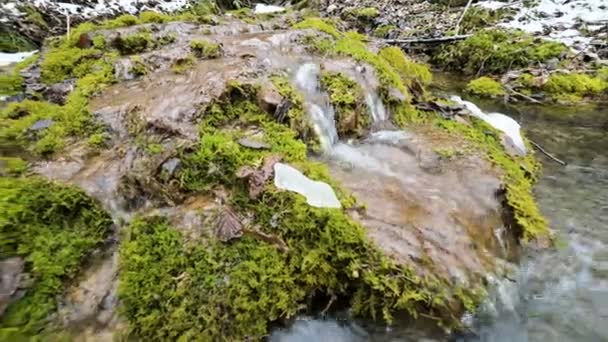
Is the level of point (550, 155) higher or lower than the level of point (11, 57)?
lower

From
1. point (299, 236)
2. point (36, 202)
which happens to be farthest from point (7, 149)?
point (299, 236)

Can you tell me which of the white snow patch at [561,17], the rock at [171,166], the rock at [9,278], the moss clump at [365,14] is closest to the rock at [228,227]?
the rock at [171,166]

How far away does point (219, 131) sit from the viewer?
10.5 ft

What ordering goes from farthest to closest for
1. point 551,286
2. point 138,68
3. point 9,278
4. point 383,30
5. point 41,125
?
point 383,30
point 138,68
point 41,125
point 551,286
point 9,278

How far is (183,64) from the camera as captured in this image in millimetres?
4309

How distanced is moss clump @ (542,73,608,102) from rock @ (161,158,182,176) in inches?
257

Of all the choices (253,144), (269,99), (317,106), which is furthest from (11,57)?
(253,144)

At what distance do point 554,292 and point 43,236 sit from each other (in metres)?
2.88

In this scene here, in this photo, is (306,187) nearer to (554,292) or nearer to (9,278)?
(9,278)

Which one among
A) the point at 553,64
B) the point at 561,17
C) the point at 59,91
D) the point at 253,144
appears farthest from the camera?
the point at 561,17

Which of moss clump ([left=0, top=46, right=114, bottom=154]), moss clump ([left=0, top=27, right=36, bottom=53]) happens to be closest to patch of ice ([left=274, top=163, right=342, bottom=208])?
moss clump ([left=0, top=46, right=114, bottom=154])

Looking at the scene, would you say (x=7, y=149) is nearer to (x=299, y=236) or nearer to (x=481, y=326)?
(x=299, y=236)

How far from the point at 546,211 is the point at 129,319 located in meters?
3.23

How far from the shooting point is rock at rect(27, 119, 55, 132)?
3.29m
